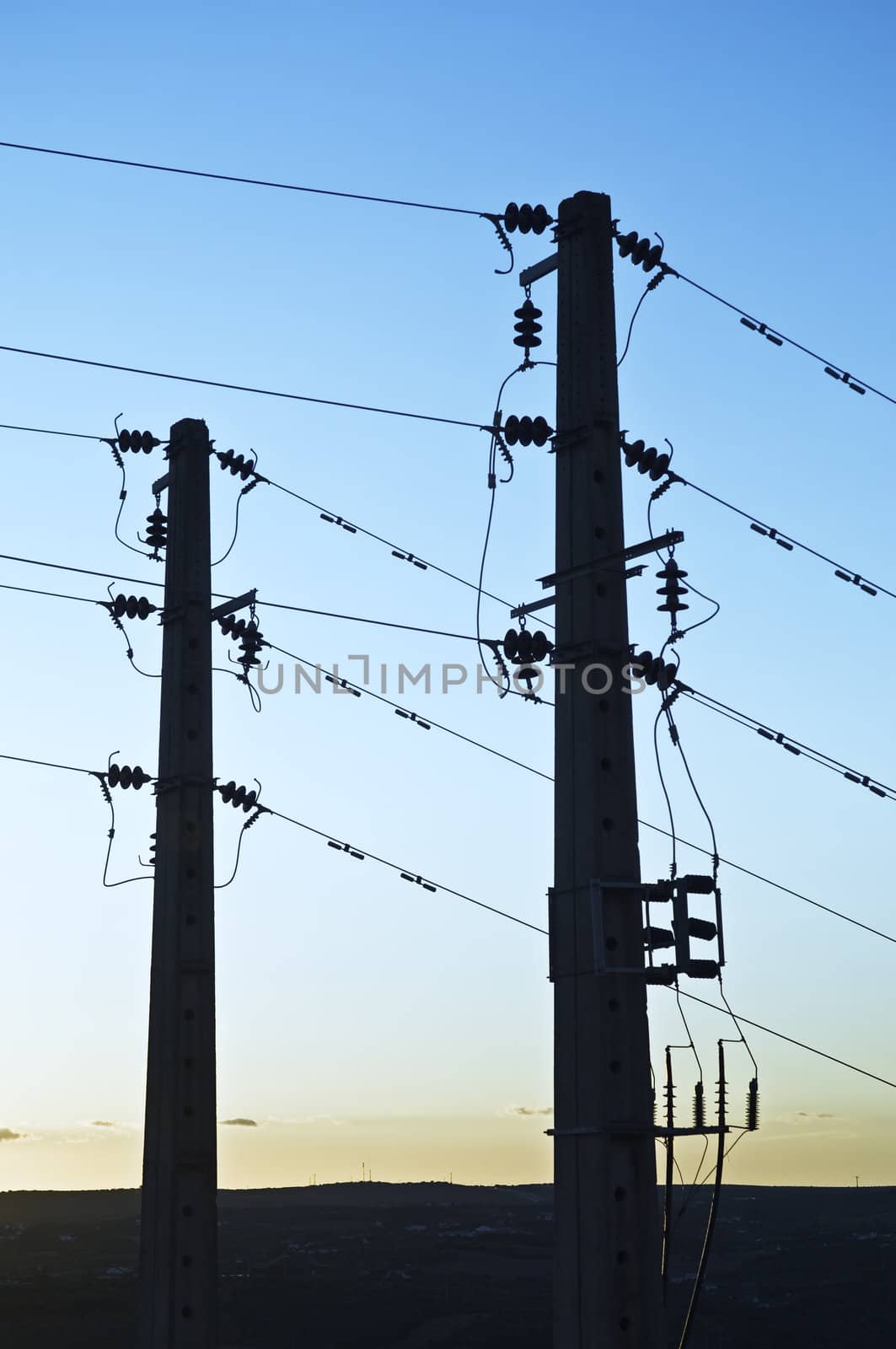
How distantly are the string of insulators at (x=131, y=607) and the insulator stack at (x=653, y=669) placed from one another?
924 cm

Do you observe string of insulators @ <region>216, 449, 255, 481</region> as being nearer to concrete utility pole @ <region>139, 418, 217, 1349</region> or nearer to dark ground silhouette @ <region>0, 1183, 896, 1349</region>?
concrete utility pole @ <region>139, 418, 217, 1349</region>

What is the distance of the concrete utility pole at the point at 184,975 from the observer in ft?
70.3

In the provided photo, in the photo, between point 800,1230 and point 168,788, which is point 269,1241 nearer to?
point 800,1230

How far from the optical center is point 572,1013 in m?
16.2

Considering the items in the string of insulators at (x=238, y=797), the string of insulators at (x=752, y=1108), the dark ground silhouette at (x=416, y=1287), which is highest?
the string of insulators at (x=238, y=797)

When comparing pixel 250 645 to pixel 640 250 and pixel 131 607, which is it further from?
pixel 640 250

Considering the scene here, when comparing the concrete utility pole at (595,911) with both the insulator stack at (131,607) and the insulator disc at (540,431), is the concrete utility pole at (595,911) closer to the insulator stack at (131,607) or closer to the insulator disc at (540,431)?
the insulator disc at (540,431)

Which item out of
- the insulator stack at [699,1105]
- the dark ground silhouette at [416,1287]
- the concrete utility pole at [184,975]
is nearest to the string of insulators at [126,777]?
the concrete utility pole at [184,975]

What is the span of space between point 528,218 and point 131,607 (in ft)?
30.3

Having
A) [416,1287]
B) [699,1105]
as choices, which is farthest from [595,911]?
[416,1287]

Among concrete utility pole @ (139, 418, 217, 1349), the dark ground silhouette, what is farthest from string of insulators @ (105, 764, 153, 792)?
the dark ground silhouette

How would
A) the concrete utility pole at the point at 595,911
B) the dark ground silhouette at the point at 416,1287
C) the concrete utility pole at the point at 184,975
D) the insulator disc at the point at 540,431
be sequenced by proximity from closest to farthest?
the concrete utility pole at the point at 595,911 < the insulator disc at the point at 540,431 < the concrete utility pole at the point at 184,975 < the dark ground silhouette at the point at 416,1287

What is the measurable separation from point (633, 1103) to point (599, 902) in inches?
69.2

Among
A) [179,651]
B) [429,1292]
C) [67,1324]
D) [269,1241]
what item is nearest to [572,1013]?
[179,651]
